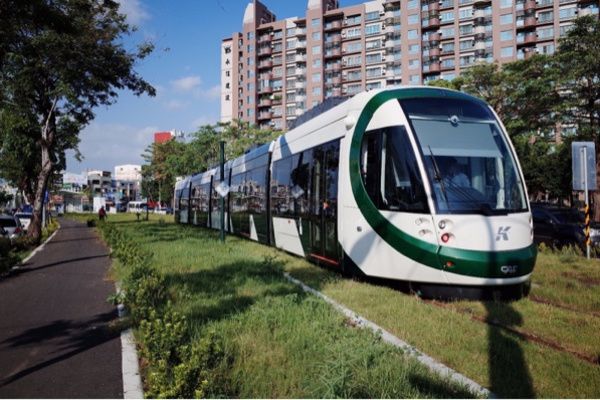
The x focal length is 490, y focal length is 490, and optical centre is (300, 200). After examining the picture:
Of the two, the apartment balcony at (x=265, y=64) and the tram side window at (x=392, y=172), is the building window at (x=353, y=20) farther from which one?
the tram side window at (x=392, y=172)

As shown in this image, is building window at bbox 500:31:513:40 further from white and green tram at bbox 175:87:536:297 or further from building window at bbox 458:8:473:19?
white and green tram at bbox 175:87:536:297

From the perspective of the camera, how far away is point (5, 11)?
873 cm

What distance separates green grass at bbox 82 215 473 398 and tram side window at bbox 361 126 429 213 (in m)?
2.05

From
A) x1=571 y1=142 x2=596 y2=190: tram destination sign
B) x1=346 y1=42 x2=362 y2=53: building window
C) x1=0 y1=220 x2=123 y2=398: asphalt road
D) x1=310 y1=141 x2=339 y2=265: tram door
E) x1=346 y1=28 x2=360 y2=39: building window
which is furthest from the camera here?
x1=346 y1=28 x2=360 y2=39: building window

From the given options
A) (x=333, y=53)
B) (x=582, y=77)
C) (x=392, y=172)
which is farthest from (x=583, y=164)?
(x=333, y=53)

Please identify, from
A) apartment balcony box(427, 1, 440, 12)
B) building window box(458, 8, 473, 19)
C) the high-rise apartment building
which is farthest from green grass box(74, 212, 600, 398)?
apartment balcony box(427, 1, 440, 12)

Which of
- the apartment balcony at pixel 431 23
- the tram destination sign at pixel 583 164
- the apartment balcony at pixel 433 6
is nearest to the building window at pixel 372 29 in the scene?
the apartment balcony at pixel 431 23

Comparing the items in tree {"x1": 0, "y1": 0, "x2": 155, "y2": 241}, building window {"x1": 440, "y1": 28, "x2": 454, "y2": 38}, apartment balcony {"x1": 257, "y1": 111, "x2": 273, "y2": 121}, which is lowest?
tree {"x1": 0, "y1": 0, "x2": 155, "y2": 241}

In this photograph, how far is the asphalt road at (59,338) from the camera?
462cm

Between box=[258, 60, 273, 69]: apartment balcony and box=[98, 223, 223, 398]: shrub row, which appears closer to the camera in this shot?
box=[98, 223, 223, 398]: shrub row

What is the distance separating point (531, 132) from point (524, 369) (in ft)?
104

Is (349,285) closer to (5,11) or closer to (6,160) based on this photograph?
(5,11)

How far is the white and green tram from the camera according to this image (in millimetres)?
7059

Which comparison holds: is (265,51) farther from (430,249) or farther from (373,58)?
(430,249)
